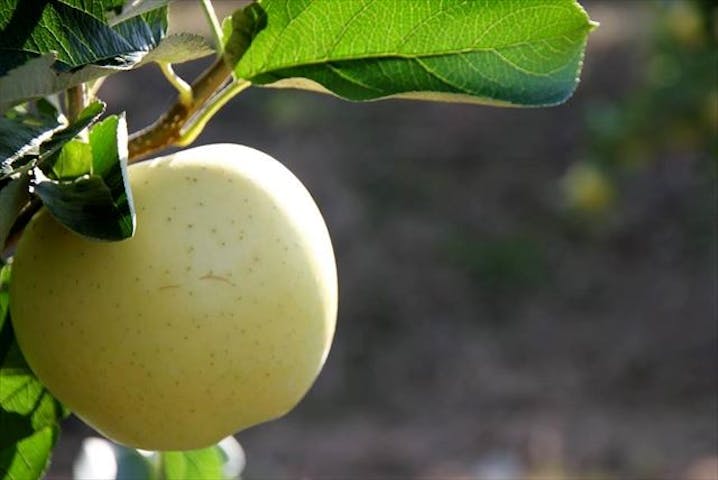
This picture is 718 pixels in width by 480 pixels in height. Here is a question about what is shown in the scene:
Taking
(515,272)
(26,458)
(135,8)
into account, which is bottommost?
(26,458)

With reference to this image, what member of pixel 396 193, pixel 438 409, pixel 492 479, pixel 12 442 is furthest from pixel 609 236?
pixel 12 442

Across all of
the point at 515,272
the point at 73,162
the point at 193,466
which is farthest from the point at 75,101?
the point at 515,272

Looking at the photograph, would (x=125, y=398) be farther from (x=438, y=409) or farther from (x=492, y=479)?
(x=438, y=409)

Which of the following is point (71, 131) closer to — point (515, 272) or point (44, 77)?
point (44, 77)

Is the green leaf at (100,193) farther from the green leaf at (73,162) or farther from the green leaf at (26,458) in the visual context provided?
the green leaf at (26,458)

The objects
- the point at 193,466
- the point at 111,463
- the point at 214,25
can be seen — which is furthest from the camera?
the point at 111,463
